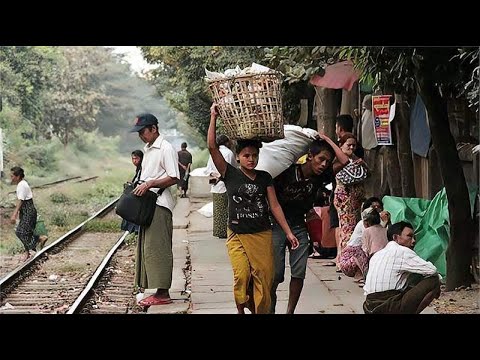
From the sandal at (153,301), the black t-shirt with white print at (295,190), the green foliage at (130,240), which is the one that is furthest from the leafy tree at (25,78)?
the black t-shirt with white print at (295,190)

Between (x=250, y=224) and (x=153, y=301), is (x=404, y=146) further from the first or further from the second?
(x=250, y=224)

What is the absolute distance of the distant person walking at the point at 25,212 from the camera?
9.33 metres

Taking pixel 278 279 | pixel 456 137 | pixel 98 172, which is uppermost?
pixel 456 137

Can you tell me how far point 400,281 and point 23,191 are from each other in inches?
199

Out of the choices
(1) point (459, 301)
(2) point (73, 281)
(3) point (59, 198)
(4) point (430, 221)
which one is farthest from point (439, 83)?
(3) point (59, 198)

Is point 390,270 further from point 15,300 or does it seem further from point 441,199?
point 15,300

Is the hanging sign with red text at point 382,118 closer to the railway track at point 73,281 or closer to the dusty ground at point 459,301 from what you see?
the dusty ground at point 459,301

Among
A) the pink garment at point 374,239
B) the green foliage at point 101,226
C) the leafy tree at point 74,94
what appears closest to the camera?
the pink garment at point 374,239

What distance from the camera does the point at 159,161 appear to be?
7363mm

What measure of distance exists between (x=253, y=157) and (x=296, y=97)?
8.05 meters

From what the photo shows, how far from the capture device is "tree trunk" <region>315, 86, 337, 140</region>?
11.5 meters

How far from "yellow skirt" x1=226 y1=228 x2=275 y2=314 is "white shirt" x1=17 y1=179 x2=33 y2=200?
4.20 m

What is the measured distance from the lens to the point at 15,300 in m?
8.82
